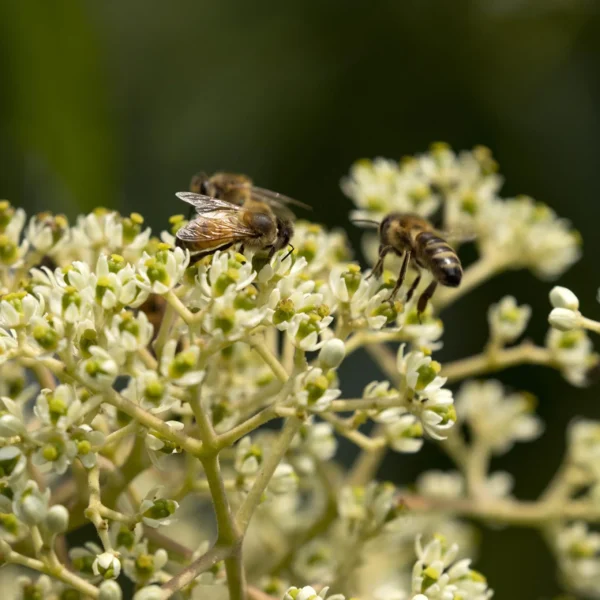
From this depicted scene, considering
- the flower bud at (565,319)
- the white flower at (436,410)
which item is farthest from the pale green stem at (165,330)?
the flower bud at (565,319)

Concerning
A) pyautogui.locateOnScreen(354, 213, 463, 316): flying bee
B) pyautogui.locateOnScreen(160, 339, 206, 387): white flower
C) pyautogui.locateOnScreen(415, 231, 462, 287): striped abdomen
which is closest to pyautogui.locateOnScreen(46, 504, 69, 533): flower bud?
pyautogui.locateOnScreen(160, 339, 206, 387): white flower

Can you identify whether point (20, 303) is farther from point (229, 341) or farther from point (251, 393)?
point (251, 393)

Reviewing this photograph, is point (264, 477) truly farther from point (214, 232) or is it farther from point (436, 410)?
point (214, 232)

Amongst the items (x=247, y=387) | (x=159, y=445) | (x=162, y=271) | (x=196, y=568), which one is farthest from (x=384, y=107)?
(x=196, y=568)

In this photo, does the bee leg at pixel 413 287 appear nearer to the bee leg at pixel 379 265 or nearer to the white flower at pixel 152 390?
the bee leg at pixel 379 265

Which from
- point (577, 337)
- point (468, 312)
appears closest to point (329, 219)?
point (468, 312)

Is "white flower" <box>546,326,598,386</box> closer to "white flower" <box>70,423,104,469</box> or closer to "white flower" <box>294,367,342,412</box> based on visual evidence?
"white flower" <box>294,367,342,412</box>
